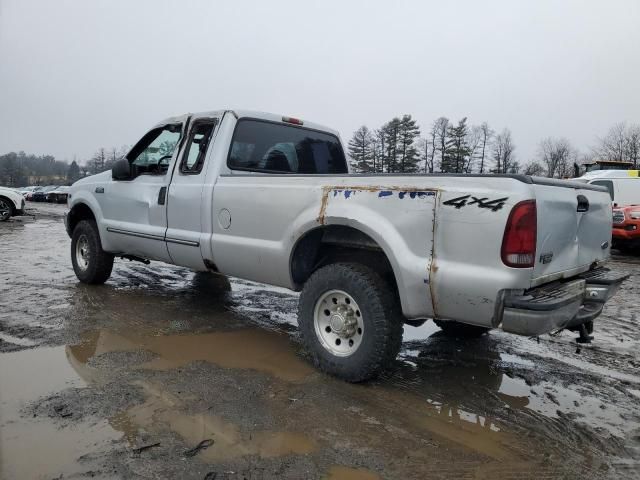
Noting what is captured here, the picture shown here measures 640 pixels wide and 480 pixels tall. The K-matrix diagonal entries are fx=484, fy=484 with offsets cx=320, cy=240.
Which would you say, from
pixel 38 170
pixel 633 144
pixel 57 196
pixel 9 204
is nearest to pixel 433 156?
pixel 9 204

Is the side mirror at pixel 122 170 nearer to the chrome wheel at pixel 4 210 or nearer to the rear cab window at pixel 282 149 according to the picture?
the rear cab window at pixel 282 149

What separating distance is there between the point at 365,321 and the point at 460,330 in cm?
173

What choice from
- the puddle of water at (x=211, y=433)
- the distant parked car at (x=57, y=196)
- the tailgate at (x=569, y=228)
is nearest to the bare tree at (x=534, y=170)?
the tailgate at (x=569, y=228)

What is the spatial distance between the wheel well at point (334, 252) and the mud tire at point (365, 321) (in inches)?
7.2

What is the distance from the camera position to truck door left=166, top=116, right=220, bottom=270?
181 inches

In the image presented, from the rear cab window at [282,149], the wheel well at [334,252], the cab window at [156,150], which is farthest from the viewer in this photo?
the cab window at [156,150]

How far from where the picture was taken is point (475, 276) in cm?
288

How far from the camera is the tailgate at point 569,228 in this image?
9.51ft

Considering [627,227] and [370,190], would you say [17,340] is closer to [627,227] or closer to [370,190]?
[370,190]

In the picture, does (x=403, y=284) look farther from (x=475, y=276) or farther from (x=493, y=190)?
(x=493, y=190)

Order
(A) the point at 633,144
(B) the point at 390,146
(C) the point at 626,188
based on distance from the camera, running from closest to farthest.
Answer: (C) the point at 626,188
(B) the point at 390,146
(A) the point at 633,144

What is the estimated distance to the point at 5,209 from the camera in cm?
1681

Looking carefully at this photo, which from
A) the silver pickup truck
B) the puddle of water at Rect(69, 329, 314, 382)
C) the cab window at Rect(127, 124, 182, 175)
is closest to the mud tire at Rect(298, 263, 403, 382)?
the silver pickup truck

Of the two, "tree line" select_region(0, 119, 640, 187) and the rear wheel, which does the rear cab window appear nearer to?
"tree line" select_region(0, 119, 640, 187)
